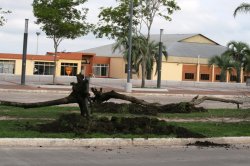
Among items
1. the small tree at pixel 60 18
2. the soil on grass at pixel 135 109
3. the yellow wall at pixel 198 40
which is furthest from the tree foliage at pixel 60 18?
the yellow wall at pixel 198 40

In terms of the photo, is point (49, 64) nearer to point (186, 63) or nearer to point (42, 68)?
point (42, 68)

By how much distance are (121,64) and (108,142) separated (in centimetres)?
6239

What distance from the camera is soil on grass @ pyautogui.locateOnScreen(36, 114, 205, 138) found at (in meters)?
12.1

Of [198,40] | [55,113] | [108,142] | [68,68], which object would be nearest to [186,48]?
[198,40]

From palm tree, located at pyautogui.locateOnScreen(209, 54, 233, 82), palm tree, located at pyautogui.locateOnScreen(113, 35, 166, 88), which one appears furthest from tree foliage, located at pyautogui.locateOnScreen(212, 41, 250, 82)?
palm tree, located at pyautogui.locateOnScreen(113, 35, 166, 88)

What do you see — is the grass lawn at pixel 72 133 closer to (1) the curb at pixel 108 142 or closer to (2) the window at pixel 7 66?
(1) the curb at pixel 108 142

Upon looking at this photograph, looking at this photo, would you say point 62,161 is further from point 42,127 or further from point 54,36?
point 54,36

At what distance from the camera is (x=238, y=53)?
59188mm

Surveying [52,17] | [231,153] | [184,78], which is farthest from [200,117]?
[184,78]

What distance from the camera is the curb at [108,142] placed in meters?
10.5

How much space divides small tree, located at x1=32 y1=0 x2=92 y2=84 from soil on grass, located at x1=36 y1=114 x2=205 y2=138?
23151 mm

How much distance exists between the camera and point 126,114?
17109 mm

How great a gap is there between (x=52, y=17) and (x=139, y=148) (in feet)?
84.0

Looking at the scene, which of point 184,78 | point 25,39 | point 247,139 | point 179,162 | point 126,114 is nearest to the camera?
point 179,162
